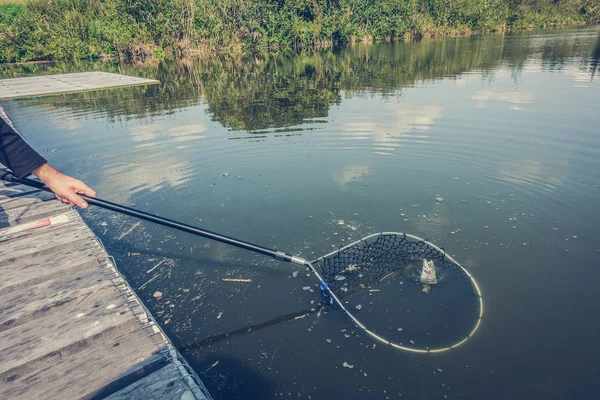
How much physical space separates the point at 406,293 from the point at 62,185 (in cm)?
465

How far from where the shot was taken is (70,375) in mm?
2998

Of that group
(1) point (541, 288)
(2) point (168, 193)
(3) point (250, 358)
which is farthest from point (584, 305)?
(2) point (168, 193)

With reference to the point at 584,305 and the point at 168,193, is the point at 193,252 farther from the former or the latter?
the point at 584,305

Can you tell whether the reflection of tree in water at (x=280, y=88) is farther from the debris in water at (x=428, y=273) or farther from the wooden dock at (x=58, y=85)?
the debris in water at (x=428, y=273)

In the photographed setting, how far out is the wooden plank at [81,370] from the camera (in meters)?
2.85

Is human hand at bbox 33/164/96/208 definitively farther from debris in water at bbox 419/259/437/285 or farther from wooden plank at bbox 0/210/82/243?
debris in water at bbox 419/259/437/285

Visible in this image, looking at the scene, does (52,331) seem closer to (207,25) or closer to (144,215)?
(144,215)

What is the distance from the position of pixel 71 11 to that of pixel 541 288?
60.7 m

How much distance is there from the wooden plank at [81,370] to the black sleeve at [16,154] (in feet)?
6.01

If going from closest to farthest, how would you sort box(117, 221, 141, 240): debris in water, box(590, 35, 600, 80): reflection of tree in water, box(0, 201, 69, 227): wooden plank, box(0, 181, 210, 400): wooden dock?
box(0, 181, 210, 400): wooden dock
box(0, 201, 69, 227): wooden plank
box(117, 221, 141, 240): debris in water
box(590, 35, 600, 80): reflection of tree in water

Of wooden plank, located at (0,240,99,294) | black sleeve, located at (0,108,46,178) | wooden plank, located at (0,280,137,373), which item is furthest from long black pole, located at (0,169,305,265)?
wooden plank, located at (0,240,99,294)

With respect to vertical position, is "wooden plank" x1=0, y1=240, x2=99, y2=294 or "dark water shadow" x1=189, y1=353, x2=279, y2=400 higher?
"wooden plank" x1=0, y1=240, x2=99, y2=294

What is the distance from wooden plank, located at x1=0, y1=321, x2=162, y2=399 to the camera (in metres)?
2.85

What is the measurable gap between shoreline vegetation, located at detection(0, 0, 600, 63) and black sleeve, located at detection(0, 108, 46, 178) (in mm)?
46197
